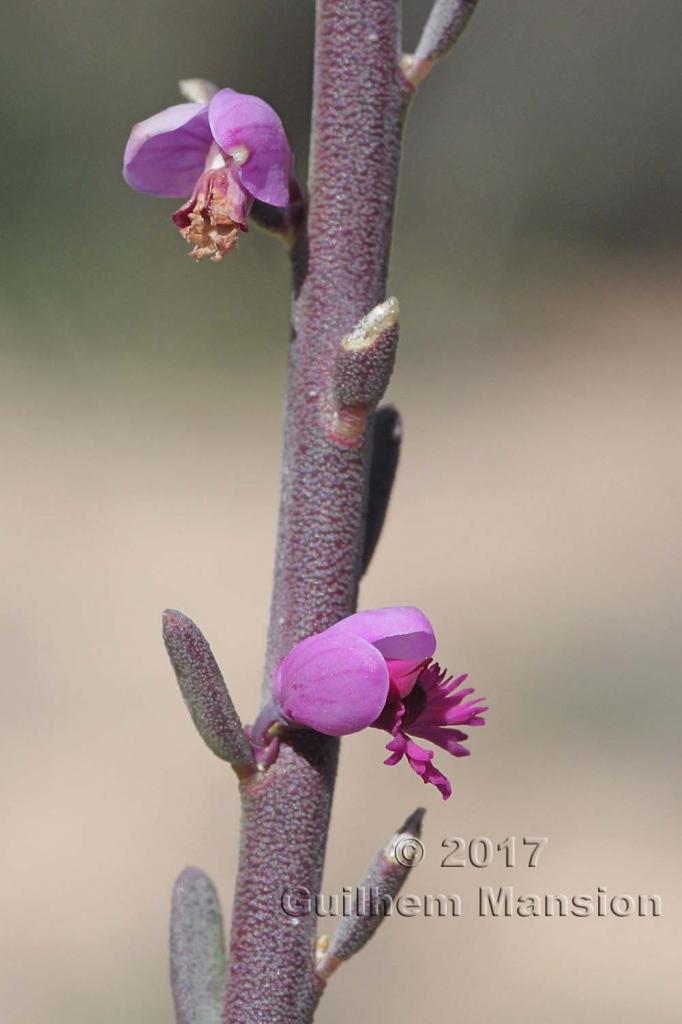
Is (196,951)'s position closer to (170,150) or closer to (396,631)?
(396,631)

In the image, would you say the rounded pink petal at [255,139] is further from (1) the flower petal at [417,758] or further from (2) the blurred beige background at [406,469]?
(2) the blurred beige background at [406,469]

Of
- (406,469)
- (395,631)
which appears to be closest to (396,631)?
(395,631)

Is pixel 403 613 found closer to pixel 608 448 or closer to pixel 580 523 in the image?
pixel 580 523

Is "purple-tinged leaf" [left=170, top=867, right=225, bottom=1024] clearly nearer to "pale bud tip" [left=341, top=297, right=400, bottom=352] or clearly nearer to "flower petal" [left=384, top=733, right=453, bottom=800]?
"flower petal" [left=384, top=733, right=453, bottom=800]

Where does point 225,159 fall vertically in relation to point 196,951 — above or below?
above

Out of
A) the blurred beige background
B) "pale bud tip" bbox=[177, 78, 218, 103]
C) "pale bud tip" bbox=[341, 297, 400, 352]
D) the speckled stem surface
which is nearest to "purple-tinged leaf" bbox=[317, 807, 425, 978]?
the speckled stem surface

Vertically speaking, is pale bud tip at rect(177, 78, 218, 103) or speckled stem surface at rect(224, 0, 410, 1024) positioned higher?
pale bud tip at rect(177, 78, 218, 103)
